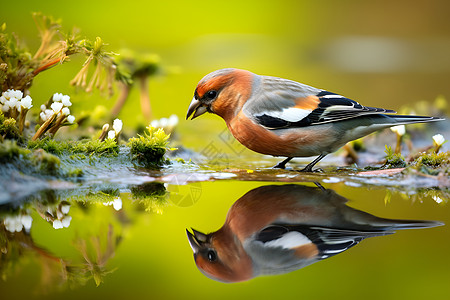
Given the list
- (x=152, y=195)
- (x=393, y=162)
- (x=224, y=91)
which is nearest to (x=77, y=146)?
(x=152, y=195)

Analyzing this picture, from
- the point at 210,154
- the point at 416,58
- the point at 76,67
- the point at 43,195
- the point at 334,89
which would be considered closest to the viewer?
the point at 43,195

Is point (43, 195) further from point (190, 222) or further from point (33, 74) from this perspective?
point (33, 74)

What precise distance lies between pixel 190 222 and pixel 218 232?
261 mm

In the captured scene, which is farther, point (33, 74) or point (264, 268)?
point (33, 74)

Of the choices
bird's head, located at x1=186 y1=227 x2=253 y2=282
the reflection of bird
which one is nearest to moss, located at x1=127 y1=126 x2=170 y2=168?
the reflection of bird

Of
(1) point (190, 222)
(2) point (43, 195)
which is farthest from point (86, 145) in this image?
(1) point (190, 222)

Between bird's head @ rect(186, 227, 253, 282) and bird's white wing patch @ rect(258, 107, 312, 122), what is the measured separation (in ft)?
7.29

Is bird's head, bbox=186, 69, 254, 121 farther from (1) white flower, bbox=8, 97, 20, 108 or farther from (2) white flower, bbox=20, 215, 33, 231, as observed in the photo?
(2) white flower, bbox=20, 215, 33, 231

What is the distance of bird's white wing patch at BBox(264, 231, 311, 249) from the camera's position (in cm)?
249

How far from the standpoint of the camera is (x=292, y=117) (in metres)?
4.70

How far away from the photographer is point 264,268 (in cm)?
231

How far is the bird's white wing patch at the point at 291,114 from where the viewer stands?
4.68 meters

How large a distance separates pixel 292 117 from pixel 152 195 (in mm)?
1754

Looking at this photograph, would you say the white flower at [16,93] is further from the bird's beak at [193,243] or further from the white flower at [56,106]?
the bird's beak at [193,243]
